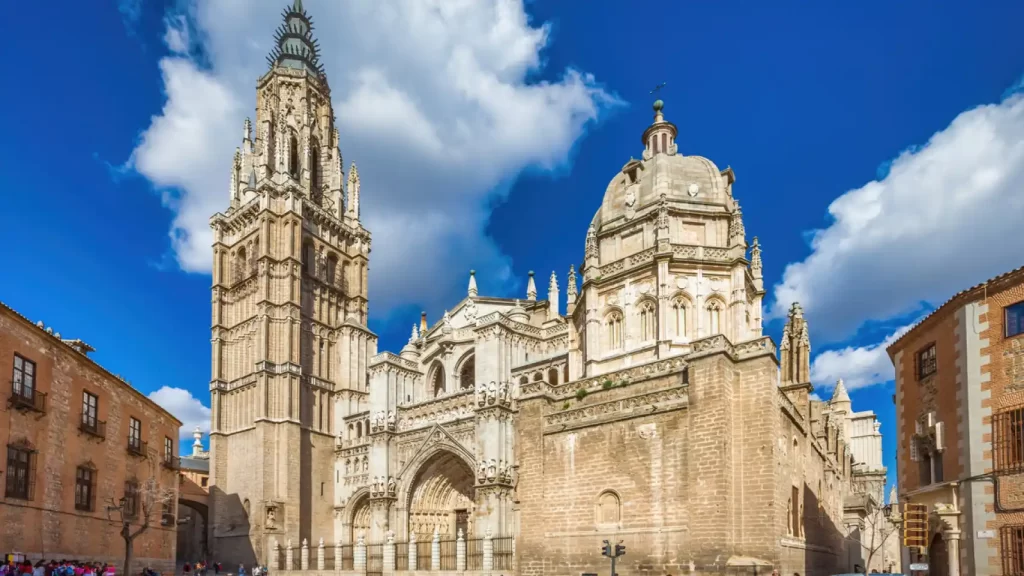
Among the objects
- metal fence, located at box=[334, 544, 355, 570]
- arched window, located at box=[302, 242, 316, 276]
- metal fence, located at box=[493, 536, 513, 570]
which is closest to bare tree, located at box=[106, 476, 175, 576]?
metal fence, located at box=[334, 544, 355, 570]

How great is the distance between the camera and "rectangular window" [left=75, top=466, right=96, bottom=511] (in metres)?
21.8

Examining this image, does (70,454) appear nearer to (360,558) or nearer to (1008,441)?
(360,558)

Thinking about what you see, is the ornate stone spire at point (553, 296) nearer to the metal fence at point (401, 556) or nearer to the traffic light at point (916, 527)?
the metal fence at point (401, 556)

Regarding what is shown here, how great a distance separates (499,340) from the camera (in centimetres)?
3578

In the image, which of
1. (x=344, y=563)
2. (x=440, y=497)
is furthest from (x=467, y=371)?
(x=344, y=563)

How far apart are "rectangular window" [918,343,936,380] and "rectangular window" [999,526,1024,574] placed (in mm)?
4206

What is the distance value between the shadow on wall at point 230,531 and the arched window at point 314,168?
2083cm

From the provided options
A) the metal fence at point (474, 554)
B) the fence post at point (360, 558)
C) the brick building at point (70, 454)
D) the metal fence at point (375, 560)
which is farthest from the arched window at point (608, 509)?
the brick building at point (70, 454)

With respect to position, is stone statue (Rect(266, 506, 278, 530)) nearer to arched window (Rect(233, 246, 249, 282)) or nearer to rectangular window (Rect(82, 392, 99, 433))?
arched window (Rect(233, 246, 249, 282))

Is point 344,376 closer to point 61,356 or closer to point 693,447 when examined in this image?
point 61,356

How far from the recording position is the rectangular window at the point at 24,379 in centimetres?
1918

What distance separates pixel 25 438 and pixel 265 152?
1277 inches

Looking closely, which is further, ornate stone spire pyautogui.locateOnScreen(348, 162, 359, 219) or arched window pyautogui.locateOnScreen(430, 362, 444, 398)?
ornate stone spire pyautogui.locateOnScreen(348, 162, 359, 219)

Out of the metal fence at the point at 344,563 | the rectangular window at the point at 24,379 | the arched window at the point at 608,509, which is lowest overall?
the metal fence at the point at 344,563
